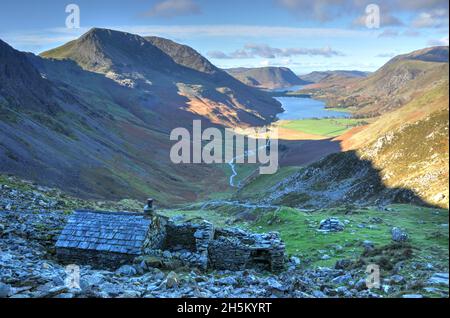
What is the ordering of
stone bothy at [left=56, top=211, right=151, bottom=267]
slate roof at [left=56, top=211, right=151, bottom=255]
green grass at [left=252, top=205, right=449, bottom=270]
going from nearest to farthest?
stone bothy at [left=56, top=211, right=151, bottom=267] → slate roof at [left=56, top=211, right=151, bottom=255] → green grass at [left=252, top=205, right=449, bottom=270]

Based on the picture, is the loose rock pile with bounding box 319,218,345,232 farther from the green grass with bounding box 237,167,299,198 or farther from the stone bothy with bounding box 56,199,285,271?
the green grass with bounding box 237,167,299,198

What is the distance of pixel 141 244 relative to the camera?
18547mm

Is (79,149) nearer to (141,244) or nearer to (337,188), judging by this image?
(337,188)

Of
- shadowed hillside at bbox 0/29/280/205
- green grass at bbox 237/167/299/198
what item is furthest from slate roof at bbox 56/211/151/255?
green grass at bbox 237/167/299/198

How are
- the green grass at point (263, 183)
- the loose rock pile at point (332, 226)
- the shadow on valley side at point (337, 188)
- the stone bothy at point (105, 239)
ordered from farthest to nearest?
1. the green grass at point (263, 183)
2. the shadow on valley side at point (337, 188)
3. the loose rock pile at point (332, 226)
4. the stone bothy at point (105, 239)

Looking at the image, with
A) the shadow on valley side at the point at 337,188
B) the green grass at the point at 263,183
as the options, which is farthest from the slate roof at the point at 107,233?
the green grass at the point at 263,183

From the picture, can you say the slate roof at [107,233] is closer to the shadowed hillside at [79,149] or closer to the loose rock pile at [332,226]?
the loose rock pile at [332,226]

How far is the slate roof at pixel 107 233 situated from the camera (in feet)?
61.2

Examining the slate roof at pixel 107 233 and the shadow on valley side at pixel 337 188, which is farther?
the shadow on valley side at pixel 337 188

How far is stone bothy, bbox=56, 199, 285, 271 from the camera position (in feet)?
61.3

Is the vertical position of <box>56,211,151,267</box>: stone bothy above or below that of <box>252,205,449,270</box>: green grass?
above

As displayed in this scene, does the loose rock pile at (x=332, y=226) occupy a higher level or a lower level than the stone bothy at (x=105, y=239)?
lower
